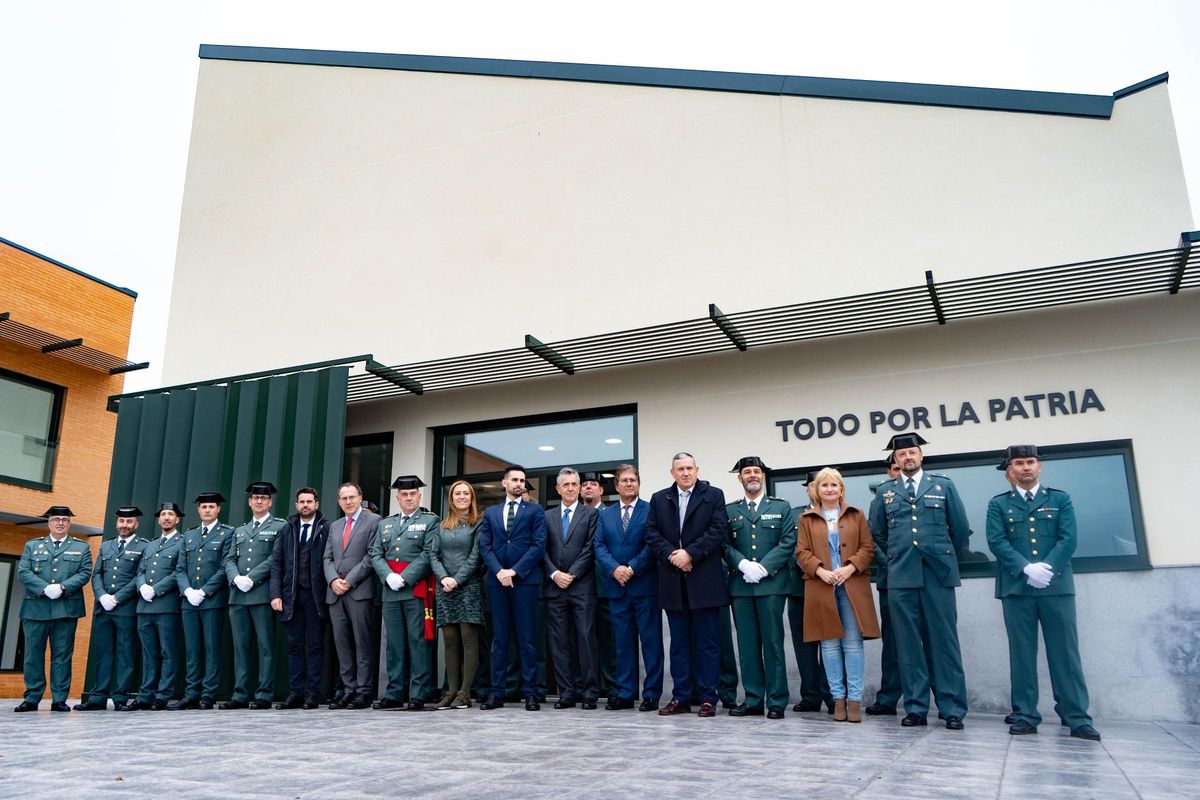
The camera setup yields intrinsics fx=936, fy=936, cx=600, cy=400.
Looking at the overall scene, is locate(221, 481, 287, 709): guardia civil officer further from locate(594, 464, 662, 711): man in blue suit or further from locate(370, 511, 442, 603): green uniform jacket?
locate(594, 464, 662, 711): man in blue suit

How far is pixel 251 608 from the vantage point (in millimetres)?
7590

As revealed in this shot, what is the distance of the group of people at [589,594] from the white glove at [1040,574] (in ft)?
0.04

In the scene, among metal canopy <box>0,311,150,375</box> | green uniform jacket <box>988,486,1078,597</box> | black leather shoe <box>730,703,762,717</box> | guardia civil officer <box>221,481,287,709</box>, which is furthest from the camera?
metal canopy <box>0,311,150,375</box>

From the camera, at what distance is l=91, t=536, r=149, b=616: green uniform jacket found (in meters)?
7.88

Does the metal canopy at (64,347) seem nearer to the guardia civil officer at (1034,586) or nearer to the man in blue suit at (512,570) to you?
the man in blue suit at (512,570)


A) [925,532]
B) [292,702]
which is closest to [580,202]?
[925,532]

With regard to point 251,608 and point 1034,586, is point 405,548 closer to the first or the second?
point 251,608

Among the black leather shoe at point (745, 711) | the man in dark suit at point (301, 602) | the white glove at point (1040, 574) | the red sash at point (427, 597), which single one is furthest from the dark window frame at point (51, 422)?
the white glove at point (1040, 574)

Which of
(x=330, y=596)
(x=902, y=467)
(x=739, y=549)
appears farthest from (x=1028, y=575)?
(x=330, y=596)

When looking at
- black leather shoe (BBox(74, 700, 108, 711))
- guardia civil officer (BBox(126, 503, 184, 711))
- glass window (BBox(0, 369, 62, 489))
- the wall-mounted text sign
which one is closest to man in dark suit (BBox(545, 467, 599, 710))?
the wall-mounted text sign

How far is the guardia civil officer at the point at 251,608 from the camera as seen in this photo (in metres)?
7.47

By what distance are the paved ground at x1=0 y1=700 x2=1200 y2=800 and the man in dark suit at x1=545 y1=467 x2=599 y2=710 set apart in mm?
763

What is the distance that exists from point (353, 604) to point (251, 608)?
101 centimetres

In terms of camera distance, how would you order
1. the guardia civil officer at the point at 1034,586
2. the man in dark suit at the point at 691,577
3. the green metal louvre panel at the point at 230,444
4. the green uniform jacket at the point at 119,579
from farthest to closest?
the green metal louvre panel at the point at 230,444, the green uniform jacket at the point at 119,579, the man in dark suit at the point at 691,577, the guardia civil officer at the point at 1034,586
